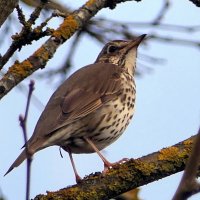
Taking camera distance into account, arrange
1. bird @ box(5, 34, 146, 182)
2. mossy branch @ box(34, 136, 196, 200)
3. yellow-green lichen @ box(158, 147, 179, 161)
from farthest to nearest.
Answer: bird @ box(5, 34, 146, 182), yellow-green lichen @ box(158, 147, 179, 161), mossy branch @ box(34, 136, 196, 200)

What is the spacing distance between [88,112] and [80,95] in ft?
0.82

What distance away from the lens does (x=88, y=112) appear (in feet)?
15.4

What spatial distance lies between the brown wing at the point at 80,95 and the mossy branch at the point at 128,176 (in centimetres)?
90

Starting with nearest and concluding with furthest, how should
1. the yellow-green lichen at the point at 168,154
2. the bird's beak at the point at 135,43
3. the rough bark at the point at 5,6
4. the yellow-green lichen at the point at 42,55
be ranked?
the rough bark at the point at 5,6, the yellow-green lichen at the point at 42,55, the yellow-green lichen at the point at 168,154, the bird's beak at the point at 135,43

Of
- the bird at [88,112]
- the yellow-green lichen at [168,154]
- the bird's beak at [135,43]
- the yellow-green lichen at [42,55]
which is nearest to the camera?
the yellow-green lichen at [42,55]

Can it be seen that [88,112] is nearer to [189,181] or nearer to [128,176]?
[128,176]

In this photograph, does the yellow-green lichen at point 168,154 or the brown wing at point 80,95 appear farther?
the brown wing at point 80,95

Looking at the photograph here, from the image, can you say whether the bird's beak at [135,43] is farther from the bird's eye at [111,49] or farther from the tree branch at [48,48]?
the tree branch at [48,48]

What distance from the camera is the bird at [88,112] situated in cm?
440

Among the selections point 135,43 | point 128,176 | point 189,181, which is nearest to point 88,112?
point 135,43

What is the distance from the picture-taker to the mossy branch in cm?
336

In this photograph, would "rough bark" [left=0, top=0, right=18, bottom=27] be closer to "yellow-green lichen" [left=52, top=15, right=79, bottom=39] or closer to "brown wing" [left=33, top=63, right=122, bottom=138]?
"yellow-green lichen" [left=52, top=15, right=79, bottom=39]

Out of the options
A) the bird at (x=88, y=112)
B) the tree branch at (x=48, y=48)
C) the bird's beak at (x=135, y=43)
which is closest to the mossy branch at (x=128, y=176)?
the bird at (x=88, y=112)

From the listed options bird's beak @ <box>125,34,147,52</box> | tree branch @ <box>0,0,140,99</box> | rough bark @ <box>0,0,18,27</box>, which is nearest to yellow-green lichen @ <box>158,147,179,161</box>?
tree branch @ <box>0,0,140,99</box>
